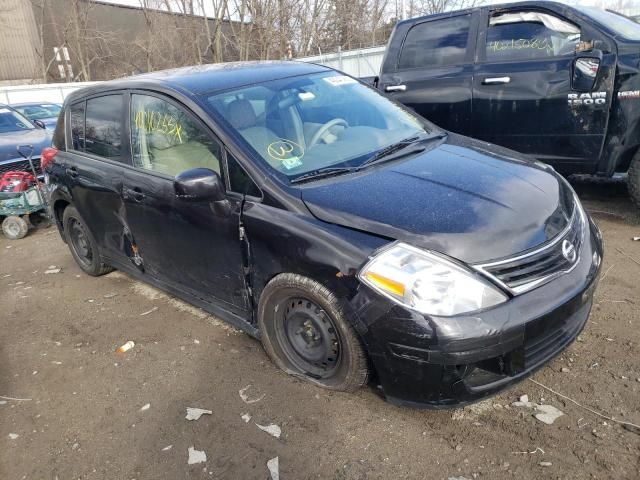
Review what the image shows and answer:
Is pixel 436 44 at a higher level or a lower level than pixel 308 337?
higher

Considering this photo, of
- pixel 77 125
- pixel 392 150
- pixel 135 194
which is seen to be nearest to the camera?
pixel 392 150

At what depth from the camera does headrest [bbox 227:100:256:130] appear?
2.97m

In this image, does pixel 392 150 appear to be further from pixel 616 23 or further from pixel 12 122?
pixel 12 122

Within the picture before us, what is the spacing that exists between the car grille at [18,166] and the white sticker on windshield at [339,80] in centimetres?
531

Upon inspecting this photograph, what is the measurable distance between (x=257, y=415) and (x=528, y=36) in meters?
4.36

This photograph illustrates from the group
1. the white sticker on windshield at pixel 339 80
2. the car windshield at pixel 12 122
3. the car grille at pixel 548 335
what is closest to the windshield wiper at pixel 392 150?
the white sticker on windshield at pixel 339 80

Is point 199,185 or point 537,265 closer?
point 537,265

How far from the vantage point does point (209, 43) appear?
20469mm

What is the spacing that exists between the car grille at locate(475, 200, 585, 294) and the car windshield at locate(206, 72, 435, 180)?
3.51 ft

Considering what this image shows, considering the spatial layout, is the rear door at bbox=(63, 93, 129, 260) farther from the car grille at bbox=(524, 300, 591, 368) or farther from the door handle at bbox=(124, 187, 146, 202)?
the car grille at bbox=(524, 300, 591, 368)

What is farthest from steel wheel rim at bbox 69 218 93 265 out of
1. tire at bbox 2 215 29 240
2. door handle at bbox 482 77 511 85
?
door handle at bbox 482 77 511 85

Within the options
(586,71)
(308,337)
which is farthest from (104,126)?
(586,71)

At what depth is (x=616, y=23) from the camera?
15.7ft

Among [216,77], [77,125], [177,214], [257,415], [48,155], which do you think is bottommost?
[257,415]
